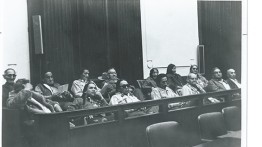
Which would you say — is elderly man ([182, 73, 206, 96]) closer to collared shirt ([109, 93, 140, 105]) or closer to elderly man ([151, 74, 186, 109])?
elderly man ([151, 74, 186, 109])

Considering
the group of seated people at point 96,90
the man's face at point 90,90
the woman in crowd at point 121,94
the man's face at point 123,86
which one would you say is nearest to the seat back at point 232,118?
the group of seated people at point 96,90

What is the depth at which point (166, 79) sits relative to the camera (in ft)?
12.1

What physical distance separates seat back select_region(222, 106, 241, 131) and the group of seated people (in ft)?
0.84

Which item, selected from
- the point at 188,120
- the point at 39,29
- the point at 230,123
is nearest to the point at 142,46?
the point at 39,29

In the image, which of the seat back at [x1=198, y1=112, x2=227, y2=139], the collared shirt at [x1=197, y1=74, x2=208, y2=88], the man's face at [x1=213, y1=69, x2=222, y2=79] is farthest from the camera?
the collared shirt at [x1=197, y1=74, x2=208, y2=88]

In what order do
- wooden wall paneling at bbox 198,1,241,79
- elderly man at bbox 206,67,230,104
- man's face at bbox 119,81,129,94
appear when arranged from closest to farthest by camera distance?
wooden wall paneling at bbox 198,1,241,79, man's face at bbox 119,81,129,94, elderly man at bbox 206,67,230,104

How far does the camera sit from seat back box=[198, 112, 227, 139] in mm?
2059

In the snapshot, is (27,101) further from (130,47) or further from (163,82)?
(130,47)

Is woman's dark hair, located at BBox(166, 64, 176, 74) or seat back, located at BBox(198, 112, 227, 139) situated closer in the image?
seat back, located at BBox(198, 112, 227, 139)

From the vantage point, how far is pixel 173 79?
4031 millimetres

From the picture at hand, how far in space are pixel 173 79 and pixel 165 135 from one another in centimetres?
219

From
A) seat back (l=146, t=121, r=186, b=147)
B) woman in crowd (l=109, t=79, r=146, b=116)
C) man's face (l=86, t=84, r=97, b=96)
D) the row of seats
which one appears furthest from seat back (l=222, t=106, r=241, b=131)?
man's face (l=86, t=84, r=97, b=96)

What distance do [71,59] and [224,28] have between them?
6.31ft
